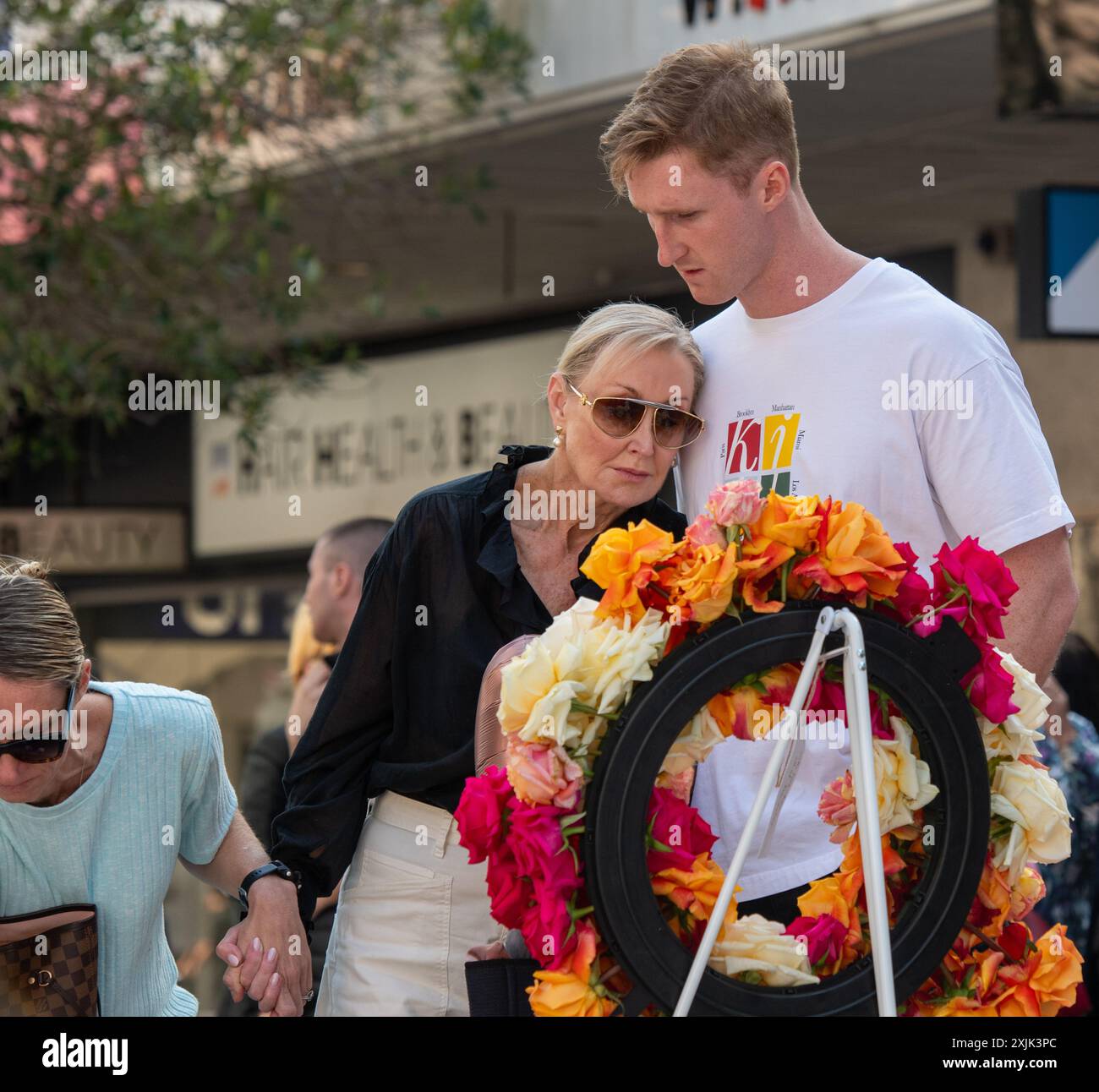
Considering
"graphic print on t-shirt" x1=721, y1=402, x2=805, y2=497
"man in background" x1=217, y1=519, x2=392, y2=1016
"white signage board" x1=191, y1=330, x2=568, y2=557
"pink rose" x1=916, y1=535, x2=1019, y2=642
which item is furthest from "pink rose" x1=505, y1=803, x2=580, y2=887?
"white signage board" x1=191, y1=330, x2=568, y2=557

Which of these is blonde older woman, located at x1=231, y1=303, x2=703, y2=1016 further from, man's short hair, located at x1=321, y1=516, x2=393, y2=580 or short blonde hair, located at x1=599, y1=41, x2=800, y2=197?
man's short hair, located at x1=321, y1=516, x2=393, y2=580

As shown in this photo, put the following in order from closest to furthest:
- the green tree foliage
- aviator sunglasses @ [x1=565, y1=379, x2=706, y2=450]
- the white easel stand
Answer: the white easel stand
aviator sunglasses @ [x1=565, y1=379, x2=706, y2=450]
the green tree foliage

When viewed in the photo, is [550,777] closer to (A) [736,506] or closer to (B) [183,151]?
(A) [736,506]

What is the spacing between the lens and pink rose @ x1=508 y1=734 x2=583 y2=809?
1976 millimetres

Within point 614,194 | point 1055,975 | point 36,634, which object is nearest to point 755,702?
point 1055,975

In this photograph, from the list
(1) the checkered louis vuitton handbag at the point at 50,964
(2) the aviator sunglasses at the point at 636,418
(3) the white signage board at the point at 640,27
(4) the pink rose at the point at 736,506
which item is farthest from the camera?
(3) the white signage board at the point at 640,27

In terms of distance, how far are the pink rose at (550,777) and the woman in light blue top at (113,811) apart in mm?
1068

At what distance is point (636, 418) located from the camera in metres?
2.76

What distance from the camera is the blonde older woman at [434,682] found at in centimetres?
286

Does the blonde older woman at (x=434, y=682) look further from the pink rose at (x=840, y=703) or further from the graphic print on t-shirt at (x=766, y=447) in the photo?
the pink rose at (x=840, y=703)

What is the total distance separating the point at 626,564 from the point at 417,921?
1084mm

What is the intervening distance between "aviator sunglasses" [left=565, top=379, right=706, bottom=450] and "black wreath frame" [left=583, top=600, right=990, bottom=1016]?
791 millimetres

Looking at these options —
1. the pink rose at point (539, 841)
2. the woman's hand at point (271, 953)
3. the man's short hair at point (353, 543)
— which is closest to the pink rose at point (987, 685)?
the pink rose at point (539, 841)
